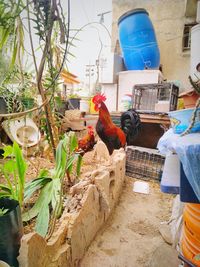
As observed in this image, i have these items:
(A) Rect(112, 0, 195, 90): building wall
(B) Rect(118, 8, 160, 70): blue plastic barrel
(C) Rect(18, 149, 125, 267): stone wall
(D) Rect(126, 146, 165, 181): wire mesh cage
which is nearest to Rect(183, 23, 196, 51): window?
(A) Rect(112, 0, 195, 90): building wall

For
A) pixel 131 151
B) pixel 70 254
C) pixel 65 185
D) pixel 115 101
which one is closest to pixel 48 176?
pixel 65 185

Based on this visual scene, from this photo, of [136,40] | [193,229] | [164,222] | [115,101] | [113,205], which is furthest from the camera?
[115,101]

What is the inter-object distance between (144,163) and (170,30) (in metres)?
2.86

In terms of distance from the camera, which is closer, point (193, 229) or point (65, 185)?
point (193, 229)

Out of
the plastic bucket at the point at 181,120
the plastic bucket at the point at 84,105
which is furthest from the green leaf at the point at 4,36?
the plastic bucket at the point at 84,105

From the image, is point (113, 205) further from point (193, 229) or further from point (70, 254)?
point (193, 229)

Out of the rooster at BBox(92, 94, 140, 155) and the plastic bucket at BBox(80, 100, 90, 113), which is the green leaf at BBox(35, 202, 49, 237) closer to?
the rooster at BBox(92, 94, 140, 155)

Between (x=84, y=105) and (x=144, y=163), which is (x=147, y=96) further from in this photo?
(x=84, y=105)

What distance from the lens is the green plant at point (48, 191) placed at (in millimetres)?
895

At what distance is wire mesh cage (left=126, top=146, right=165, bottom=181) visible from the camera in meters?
1.90

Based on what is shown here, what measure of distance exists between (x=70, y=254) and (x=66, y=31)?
104 centimetres

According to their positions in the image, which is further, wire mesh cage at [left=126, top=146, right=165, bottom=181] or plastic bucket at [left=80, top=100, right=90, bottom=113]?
plastic bucket at [left=80, top=100, right=90, bottom=113]

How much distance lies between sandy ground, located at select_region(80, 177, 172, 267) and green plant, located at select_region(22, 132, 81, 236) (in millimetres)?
317

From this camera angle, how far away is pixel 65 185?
1.40m
